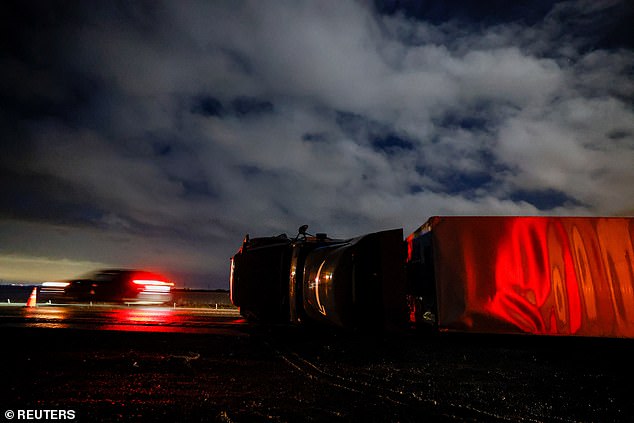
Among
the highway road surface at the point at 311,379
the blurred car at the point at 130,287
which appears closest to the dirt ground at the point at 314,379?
the highway road surface at the point at 311,379

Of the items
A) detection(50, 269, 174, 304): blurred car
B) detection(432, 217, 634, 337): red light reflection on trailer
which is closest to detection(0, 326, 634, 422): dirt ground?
detection(432, 217, 634, 337): red light reflection on trailer

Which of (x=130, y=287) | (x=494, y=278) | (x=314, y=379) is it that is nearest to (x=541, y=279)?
(x=494, y=278)

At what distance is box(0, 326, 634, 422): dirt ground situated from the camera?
8.98ft

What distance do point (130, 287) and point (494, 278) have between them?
1098 centimetres

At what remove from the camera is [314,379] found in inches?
143

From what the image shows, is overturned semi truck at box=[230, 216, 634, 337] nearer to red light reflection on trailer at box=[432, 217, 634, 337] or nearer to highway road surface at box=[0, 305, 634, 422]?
red light reflection on trailer at box=[432, 217, 634, 337]

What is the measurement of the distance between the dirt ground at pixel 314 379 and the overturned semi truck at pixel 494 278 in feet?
1.51

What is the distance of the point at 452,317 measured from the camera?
5.23 meters

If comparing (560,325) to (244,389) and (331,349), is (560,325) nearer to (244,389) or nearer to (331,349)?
(331,349)

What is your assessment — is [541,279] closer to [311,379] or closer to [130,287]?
[311,379]

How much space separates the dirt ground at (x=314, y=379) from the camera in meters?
2.74

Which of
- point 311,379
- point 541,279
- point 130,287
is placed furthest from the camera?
point 130,287

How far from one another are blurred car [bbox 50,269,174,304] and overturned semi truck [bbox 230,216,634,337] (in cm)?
791

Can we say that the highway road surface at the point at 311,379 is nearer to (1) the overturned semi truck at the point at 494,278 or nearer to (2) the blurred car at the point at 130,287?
(1) the overturned semi truck at the point at 494,278
